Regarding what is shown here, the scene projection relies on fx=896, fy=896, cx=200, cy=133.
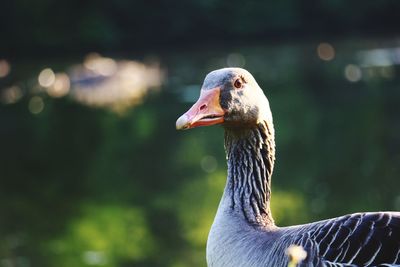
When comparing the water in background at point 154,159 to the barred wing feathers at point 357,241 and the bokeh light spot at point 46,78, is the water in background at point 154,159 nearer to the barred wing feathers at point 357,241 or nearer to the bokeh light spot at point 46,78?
the bokeh light spot at point 46,78

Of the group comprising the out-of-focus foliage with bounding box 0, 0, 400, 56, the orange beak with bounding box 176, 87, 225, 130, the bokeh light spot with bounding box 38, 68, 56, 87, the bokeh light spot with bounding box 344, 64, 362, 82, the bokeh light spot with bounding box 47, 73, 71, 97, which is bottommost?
the orange beak with bounding box 176, 87, 225, 130

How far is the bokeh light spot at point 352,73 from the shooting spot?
31.5 meters

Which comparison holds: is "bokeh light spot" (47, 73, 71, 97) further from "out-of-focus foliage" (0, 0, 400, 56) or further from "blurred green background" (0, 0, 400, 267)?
"out-of-focus foliage" (0, 0, 400, 56)

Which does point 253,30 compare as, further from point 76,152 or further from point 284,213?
point 284,213

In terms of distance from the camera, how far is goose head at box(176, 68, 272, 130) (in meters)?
5.01

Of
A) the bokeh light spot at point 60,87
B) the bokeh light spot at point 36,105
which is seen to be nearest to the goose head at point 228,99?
the bokeh light spot at point 36,105

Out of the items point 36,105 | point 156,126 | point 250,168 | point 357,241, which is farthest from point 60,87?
point 357,241

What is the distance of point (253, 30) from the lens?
52.8 m

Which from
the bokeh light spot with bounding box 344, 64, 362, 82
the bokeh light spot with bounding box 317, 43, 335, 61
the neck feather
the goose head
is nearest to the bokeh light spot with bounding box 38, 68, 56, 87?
the bokeh light spot with bounding box 344, 64, 362, 82

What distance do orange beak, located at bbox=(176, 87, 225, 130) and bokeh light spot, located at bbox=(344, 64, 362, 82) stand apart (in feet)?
86.4

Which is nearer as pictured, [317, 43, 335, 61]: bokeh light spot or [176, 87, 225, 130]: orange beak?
[176, 87, 225, 130]: orange beak

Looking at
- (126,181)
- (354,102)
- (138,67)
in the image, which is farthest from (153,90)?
(126,181)

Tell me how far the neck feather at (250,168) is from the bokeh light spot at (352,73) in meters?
25.9

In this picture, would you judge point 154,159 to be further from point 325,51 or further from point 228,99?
point 325,51
